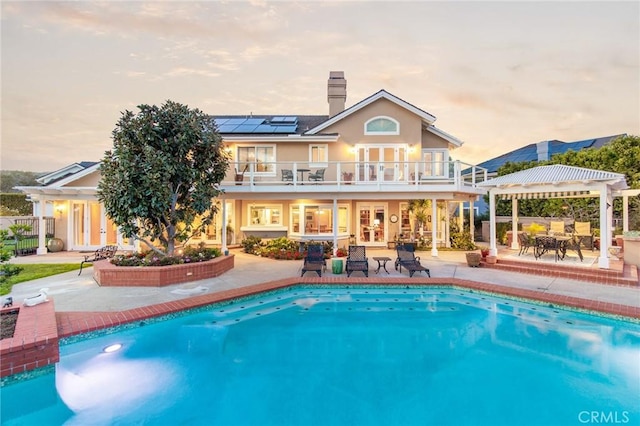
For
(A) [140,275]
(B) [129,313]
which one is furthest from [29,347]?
(A) [140,275]

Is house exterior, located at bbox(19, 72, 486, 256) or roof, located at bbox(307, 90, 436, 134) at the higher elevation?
roof, located at bbox(307, 90, 436, 134)

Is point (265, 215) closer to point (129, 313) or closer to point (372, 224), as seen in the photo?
point (372, 224)

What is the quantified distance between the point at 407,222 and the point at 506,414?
14748mm

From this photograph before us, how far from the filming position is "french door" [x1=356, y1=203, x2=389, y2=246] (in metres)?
18.3

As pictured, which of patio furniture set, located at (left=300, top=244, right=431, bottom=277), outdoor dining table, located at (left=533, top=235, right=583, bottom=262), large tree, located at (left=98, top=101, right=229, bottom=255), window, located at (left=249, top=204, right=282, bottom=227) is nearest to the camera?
large tree, located at (left=98, top=101, right=229, bottom=255)

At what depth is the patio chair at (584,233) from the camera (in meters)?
13.2

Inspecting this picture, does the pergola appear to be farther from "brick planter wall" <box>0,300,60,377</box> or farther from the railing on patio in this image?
"brick planter wall" <box>0,300,60,377</box>

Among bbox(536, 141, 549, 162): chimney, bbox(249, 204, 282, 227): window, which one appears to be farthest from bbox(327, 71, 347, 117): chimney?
bbox(536, 141, 549, 162): chimney

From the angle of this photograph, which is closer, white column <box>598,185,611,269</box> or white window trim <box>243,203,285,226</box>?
white column <box>598,185,611,269</box>

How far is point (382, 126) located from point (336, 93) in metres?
4.81

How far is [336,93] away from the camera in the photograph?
20.0 metres

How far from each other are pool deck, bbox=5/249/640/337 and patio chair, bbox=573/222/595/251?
408 centimetres

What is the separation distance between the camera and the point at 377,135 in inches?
685

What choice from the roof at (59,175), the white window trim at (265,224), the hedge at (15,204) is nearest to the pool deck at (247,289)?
the white window trim at (265,224)
